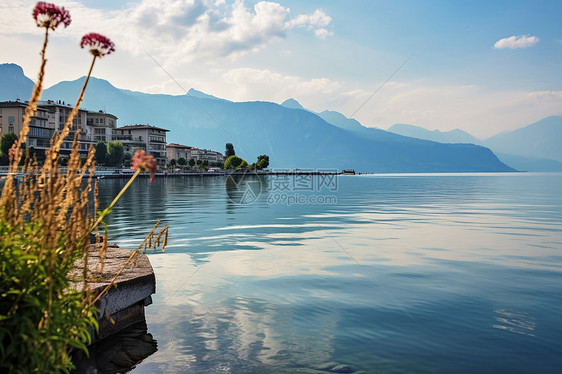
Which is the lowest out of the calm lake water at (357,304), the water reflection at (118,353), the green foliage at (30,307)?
the calm lake water at (357,304)

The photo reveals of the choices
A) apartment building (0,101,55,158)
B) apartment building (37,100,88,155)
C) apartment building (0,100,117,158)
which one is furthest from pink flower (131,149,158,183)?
apartment building (37,100,88,155)

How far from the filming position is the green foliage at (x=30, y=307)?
3.46m

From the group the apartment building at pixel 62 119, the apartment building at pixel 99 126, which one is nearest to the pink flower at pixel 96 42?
the apartment building at pixel 62 119

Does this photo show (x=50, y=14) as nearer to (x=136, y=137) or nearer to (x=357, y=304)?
(x=357, y=304)

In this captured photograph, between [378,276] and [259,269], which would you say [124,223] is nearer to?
[259,269]

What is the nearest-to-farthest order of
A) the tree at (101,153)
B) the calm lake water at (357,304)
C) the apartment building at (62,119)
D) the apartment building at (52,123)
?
the calm lake water at (357,304), the apartment building at (52,123), the tree at (101,153), the apartment building at (62,119)

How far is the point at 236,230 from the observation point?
27.2 m

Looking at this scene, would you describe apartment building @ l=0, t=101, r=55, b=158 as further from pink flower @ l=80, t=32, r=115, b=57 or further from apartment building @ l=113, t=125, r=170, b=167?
pink flower @ l=80, t=32, r=115, b=57

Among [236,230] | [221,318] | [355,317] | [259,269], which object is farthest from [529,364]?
[236,230]

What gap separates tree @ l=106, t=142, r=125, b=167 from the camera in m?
153

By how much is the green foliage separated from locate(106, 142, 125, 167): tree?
159 m

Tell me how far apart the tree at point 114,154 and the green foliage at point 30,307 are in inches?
6266

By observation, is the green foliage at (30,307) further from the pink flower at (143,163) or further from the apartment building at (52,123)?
the apartment building at (52,123)

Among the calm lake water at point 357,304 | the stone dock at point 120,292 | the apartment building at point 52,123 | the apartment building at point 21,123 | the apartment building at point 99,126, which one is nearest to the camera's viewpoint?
the calm lake water at point 357,304
